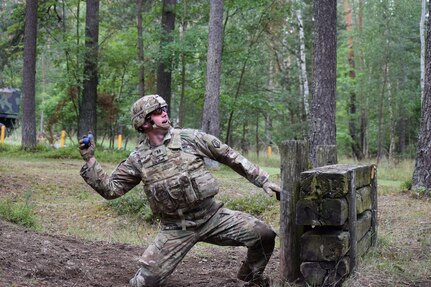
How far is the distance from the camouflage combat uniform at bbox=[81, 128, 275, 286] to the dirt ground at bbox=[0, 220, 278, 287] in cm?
40

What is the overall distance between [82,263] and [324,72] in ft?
25.0

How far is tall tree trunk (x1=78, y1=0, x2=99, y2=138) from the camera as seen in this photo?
70.2ft

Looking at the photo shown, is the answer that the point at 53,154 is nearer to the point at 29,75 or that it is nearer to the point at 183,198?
the point at 29,75

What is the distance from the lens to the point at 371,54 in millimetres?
28094

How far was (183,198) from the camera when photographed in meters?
5.25

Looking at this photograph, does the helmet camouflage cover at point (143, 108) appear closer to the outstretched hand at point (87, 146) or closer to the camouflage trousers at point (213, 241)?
the outstretched hand at point (87, 146)

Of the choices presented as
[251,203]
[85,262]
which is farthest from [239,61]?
[85,262]

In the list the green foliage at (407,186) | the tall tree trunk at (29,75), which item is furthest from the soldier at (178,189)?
the tall tree trunk at (29,75)

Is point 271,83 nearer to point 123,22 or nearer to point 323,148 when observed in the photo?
point 123,22

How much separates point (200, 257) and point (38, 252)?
6.35ft

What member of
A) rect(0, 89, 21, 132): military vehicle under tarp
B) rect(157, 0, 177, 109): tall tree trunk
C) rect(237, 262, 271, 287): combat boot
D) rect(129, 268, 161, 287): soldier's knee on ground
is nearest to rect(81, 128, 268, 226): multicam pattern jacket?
rect(129, 268, 161, 287): soldier's knee on ground

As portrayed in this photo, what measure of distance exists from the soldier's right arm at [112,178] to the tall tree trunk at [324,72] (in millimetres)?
7075

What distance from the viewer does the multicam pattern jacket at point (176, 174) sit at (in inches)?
207

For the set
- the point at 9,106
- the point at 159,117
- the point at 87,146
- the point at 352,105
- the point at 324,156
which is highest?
the point at 352,105
